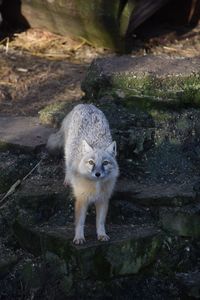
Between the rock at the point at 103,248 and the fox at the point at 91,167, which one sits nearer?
the fox at the point at 91,167

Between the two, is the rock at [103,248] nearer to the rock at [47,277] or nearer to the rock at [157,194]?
the rock at [47,277]

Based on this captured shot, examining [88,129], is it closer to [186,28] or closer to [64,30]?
[64,30]

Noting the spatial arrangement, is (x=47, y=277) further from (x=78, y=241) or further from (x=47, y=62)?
(x=47, y=62)

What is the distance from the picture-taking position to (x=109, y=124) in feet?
17.3

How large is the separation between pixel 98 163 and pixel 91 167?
51 mm

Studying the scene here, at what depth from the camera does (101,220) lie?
4430mm

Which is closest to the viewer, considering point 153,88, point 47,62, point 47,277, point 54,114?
point 47,277

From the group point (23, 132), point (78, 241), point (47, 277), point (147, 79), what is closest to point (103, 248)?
point (78, 241)

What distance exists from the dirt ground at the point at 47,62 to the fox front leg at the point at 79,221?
208 centimetres

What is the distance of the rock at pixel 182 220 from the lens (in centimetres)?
470

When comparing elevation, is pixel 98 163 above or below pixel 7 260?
above

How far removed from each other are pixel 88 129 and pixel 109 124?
54cm

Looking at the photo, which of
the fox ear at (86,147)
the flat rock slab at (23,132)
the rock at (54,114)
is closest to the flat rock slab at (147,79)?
the rock at (54,114)

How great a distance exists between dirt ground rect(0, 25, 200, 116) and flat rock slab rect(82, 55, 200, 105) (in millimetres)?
785
